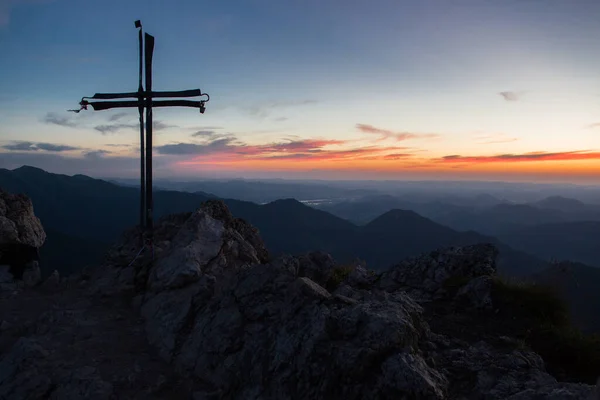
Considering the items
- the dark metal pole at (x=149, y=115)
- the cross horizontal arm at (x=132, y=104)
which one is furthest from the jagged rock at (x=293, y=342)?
the cross horizontal arm at (x=132, y=104)

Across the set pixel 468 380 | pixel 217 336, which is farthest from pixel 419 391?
pixel 217 336

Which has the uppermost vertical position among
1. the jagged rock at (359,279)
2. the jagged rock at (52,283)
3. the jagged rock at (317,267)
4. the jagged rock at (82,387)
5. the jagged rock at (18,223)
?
the jagged rock at (18,223)

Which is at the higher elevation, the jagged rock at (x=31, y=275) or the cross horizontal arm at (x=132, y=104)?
the cross horizontal arm at (x=132, y=104)

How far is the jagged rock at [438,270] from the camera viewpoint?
36.0 feet

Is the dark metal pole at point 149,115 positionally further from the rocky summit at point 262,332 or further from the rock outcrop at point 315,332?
the rock outcrop at point 315,332

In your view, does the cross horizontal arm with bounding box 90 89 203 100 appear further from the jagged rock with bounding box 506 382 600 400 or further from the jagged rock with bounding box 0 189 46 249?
the jagged rock with bounding box 506 382 600 400

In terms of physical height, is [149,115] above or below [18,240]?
above

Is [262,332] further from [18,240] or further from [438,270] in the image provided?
[18,240]

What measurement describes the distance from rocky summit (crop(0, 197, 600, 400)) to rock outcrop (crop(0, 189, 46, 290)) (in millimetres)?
1037

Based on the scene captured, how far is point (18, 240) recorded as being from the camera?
14.4 metres

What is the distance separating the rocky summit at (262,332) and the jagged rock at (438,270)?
1.7 inches

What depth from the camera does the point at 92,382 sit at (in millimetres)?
6816

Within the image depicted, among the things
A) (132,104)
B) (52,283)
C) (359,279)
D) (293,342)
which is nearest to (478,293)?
(359,279)

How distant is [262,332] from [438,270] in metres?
6.85
